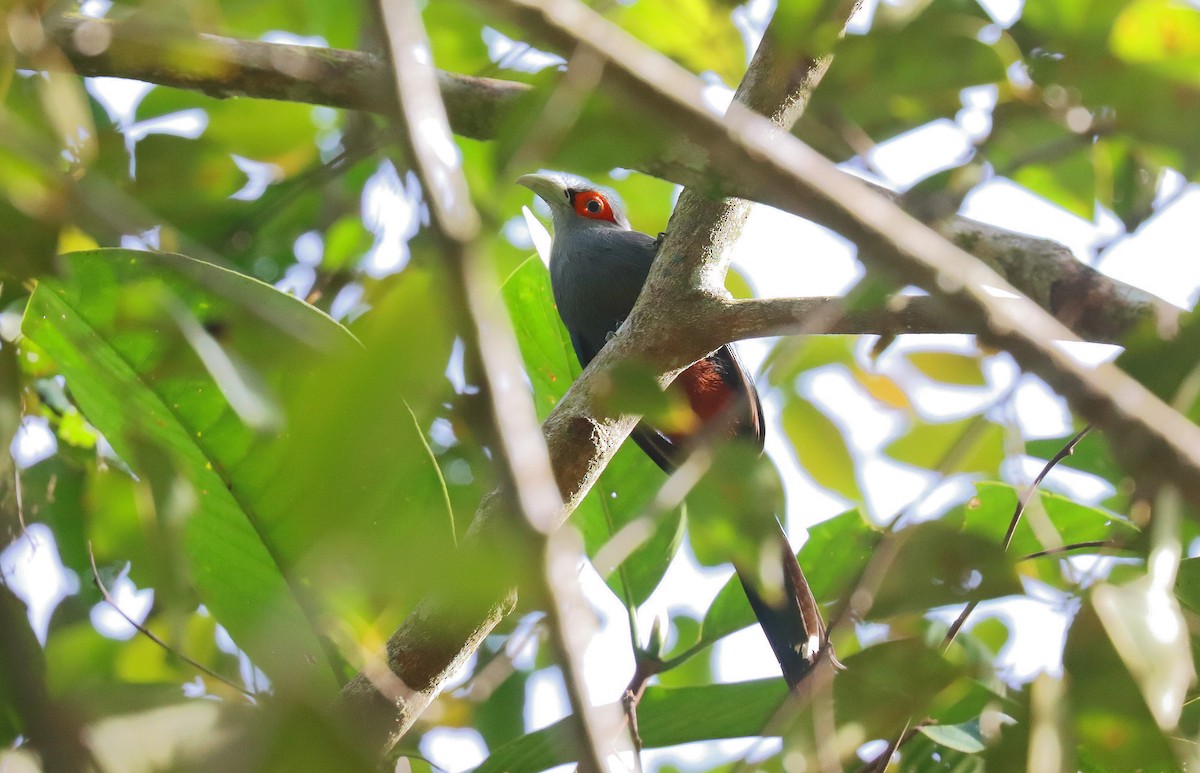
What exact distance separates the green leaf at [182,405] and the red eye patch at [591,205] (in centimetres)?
319

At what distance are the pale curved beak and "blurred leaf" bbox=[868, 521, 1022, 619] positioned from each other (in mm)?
4184

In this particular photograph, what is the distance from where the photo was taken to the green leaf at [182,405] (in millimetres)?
964

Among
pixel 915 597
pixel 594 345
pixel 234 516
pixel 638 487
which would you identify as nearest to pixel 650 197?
pixel 594 345

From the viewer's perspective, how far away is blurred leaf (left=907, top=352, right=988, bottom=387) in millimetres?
2566

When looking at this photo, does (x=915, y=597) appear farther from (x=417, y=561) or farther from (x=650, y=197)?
(x=650, y=197)

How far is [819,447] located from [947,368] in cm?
47

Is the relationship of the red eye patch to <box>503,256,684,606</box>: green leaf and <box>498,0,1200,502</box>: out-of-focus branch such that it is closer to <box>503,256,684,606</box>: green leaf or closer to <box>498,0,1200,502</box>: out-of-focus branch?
<box>503,256,684,606</box>: green leaf

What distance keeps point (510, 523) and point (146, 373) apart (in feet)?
4.17

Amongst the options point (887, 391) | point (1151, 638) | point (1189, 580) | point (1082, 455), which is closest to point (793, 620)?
point (887, 391)

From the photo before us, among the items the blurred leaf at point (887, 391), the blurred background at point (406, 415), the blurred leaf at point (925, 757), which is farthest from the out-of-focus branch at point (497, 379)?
the blurred leaf at point (887, 391)

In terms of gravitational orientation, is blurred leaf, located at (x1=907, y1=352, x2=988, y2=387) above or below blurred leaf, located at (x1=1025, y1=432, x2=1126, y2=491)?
above

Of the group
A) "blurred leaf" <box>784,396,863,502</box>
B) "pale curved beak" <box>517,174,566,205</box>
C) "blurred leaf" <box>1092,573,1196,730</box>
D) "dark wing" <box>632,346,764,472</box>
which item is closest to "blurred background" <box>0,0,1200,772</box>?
"blurred leaf" <box>1092,573,1196,730</box>

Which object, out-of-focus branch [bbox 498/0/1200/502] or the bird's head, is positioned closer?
out-of-focus branch [bbox 498/0/1200/502]

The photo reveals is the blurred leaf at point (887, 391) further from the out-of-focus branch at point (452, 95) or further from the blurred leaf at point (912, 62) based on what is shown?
the blurred leaf at point (912, 62)
